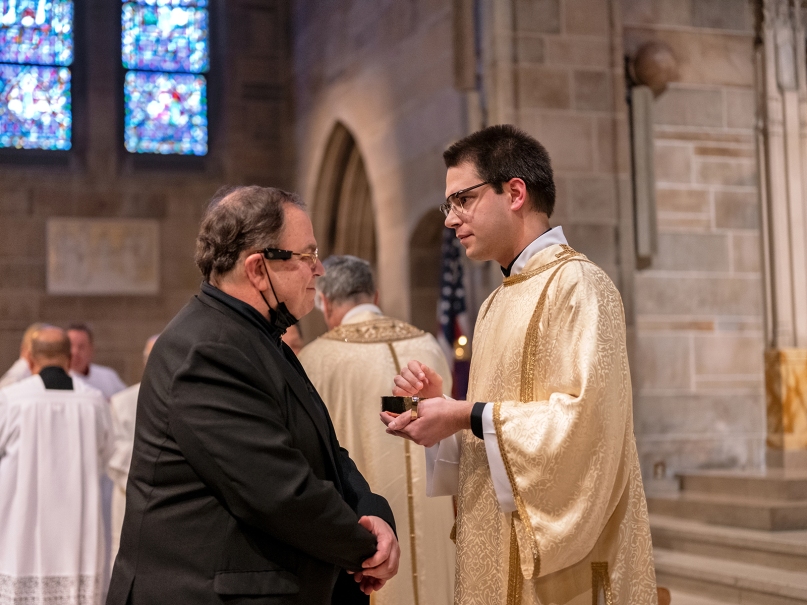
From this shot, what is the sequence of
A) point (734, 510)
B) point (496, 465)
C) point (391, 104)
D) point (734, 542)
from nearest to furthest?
point (496, 465) < point (734, 542) < point (734, 510) < point (391, 104)

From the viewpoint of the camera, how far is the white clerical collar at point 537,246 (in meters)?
2.49

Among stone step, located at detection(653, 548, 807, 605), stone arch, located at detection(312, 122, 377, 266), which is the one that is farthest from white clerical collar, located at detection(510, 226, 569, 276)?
stone arch, located at detection(312, 122, 377, 266)

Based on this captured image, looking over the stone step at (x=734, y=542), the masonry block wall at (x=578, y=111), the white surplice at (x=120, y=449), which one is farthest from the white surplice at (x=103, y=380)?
the stone step at (x=734, y=542)

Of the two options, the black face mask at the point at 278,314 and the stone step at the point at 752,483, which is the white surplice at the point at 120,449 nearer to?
the stone step at the point at 752,483

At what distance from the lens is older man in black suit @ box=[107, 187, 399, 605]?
1.96 metres

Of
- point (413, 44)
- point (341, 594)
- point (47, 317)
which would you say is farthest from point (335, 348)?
point (47, 317)

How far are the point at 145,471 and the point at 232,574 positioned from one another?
0.90ft

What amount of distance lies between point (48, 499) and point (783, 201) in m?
5.19

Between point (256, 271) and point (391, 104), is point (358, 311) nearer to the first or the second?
point (256, 271)

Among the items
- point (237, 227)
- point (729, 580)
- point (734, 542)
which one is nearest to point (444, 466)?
point (237, 227)

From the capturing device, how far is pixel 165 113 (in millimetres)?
12203

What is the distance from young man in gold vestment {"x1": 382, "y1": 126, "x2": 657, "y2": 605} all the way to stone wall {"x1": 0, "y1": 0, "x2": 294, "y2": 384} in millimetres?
9390

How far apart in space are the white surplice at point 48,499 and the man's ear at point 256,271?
3707 millimetres

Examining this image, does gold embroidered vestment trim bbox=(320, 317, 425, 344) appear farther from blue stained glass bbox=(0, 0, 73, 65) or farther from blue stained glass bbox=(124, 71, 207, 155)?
blue stained glass bbox=(0, 0, 73, 65)
